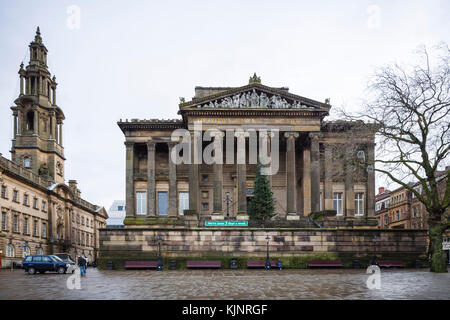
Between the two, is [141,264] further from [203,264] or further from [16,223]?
[16,223]

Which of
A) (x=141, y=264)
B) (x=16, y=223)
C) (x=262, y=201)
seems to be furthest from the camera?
(x=16, y=223)

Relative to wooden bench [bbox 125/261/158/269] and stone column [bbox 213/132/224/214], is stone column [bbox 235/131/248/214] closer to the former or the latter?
stone column [bbox 213/132/224/214]

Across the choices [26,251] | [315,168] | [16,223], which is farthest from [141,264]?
[26,251]

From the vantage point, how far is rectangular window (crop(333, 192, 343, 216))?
2176 inches

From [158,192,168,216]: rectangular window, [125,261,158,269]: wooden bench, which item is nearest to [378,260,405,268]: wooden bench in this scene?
[125,261,158,269]: wooden bench

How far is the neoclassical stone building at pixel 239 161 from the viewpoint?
47.9 m

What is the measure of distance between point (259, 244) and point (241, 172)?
950cm

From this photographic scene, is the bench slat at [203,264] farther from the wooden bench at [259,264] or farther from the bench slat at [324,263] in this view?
the bench slat at [324,263]

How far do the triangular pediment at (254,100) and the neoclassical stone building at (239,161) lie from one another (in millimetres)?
92

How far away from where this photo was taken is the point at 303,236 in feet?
134

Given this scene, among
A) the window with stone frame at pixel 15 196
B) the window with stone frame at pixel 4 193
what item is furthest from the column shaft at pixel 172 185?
the window with stone frame at pixel 15 196

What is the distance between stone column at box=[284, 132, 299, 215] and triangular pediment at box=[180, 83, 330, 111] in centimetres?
302

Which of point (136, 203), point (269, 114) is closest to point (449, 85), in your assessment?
point (269, 114)

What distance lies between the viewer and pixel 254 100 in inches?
1918
